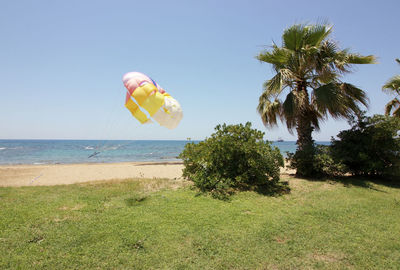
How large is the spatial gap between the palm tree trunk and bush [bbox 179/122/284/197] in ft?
5.25

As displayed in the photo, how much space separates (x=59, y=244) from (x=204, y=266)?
236cm

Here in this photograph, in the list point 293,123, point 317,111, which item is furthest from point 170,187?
point 317,111

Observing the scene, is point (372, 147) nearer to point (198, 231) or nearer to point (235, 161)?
point (235, 161)

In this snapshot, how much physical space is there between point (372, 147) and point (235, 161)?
17.7ft

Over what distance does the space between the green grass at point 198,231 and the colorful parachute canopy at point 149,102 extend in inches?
171

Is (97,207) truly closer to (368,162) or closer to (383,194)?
(383,194)

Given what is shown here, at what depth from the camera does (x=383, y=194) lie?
647 centimetres

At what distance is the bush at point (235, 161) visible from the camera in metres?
6.79

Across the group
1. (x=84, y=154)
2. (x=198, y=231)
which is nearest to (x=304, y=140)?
(x=198, y=231)

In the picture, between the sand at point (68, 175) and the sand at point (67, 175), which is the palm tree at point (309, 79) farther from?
the sand at point (67, 175)

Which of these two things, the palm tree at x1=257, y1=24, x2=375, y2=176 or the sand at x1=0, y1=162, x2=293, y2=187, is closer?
the palm tree at x1=257, y1=24, x2=375, y2=176

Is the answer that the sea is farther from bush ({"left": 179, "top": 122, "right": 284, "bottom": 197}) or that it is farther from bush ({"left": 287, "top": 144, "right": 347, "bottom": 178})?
bush ({"left": 287, "top": 144, "right": 347, "bottom": 178})

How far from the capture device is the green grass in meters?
3.00

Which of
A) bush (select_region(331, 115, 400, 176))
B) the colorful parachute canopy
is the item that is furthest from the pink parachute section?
bush (select_region(331, 115, 400, 176))
